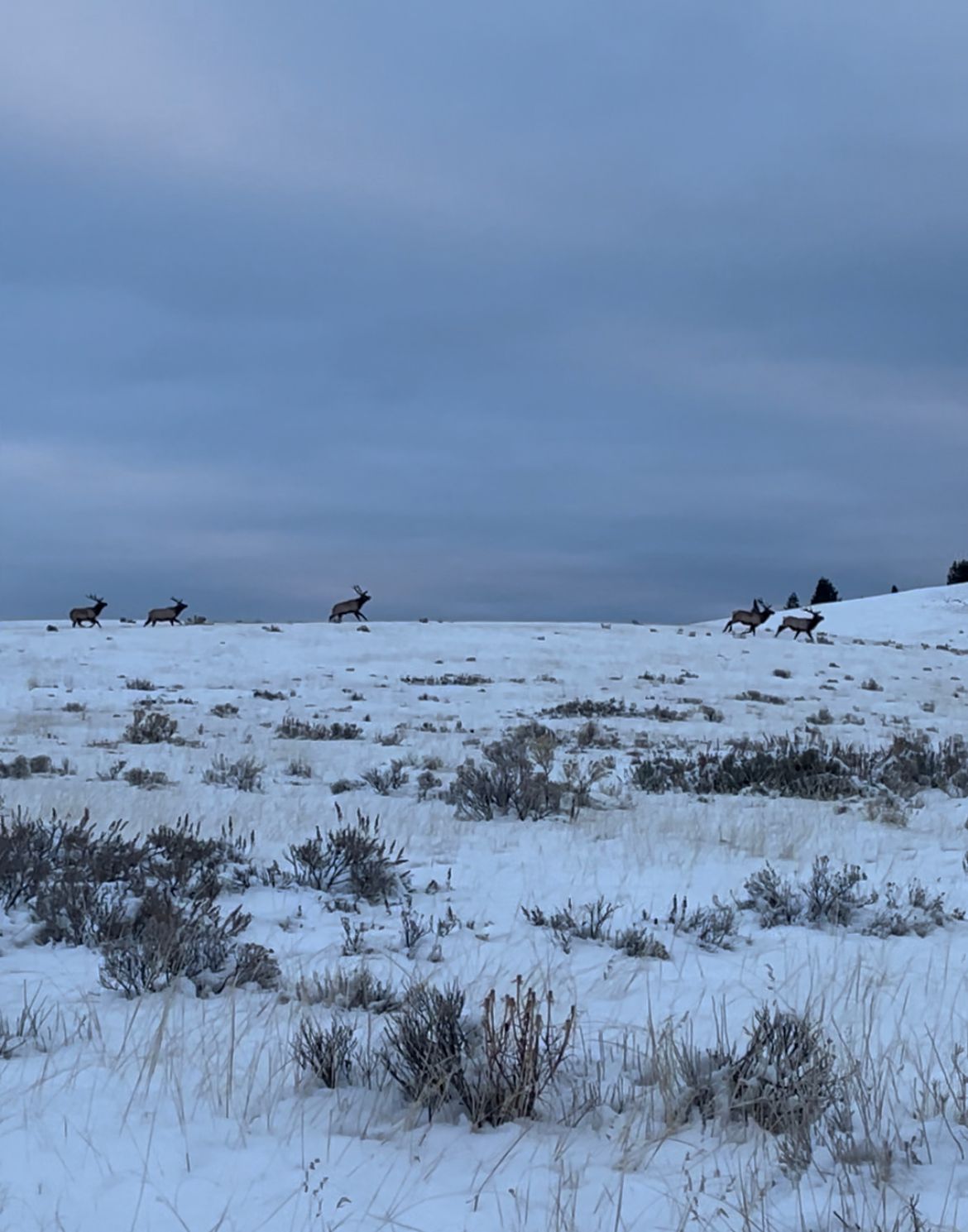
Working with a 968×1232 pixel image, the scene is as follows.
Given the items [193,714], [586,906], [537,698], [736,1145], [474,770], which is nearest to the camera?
[736,1145]

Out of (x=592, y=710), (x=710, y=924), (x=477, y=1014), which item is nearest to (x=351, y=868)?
(x=710, y=924)

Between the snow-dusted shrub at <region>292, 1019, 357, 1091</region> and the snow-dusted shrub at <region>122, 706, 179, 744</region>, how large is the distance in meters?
11.1

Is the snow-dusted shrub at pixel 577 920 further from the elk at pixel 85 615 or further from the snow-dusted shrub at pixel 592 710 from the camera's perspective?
the elk at pixel 85 615

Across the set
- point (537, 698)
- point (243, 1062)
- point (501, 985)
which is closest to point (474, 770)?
point (501, 985)

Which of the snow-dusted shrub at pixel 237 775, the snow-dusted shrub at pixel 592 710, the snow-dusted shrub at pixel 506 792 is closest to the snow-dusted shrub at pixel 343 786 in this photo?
the snow-dusted shrub at pixel 237 775

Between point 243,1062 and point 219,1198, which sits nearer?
point 219,1198

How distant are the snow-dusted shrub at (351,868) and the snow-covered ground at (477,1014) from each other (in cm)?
18

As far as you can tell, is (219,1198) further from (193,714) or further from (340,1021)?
(193,714)

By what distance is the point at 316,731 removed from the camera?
15109mm

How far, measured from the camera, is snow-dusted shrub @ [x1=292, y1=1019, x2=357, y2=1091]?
135 inches

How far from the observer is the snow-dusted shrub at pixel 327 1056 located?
343cm

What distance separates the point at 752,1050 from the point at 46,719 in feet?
49.6

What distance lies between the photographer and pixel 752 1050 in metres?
3.43

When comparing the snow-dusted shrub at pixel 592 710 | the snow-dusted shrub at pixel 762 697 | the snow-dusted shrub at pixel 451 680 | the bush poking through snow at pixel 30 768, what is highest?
the snow-dusted shrub at pixel 451 680
